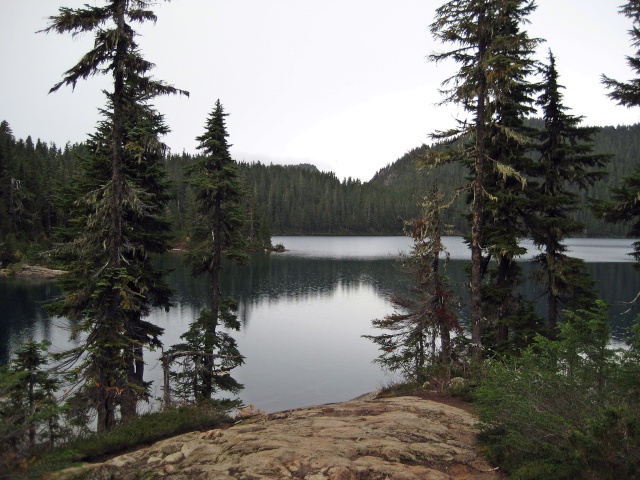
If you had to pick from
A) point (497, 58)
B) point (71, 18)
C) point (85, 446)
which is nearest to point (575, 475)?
point (85, 446)

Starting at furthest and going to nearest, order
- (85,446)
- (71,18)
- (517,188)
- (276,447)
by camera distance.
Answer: (517,188) < (71,18) < (85,446) < (276,447)

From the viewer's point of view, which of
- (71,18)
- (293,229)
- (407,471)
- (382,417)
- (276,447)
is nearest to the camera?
(407,471)

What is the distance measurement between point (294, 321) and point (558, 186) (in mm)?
24201

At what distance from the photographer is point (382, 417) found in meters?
7.87

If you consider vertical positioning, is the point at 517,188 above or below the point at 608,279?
above

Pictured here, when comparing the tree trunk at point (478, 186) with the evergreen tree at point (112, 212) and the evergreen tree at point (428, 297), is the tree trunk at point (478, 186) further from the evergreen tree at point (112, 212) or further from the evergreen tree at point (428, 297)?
the evergreen tree at point (112, 212)

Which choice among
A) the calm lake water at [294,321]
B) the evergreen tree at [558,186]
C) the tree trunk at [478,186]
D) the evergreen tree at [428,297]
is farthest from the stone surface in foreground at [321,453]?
the evergreen tree at [558,186]

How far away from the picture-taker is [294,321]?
34906 millimetres

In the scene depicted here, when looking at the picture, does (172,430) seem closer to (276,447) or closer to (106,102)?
(276,447)

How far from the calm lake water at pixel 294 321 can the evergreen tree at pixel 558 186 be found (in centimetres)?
122

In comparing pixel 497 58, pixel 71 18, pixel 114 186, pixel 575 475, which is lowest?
pixel 575 475

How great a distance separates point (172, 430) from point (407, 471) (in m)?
4.84

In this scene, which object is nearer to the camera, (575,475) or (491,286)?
(575,475)

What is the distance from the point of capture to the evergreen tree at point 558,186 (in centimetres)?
1537
